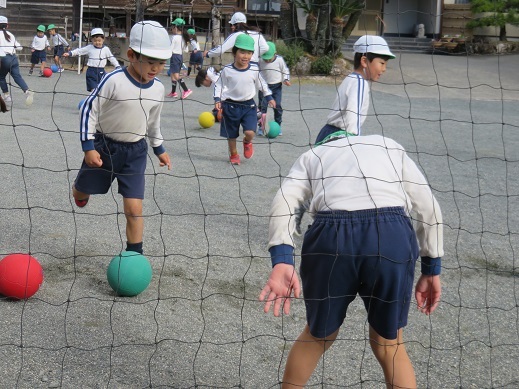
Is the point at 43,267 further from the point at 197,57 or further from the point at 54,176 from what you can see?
the point at 197,57

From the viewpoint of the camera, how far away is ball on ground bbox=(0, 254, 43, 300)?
413cm

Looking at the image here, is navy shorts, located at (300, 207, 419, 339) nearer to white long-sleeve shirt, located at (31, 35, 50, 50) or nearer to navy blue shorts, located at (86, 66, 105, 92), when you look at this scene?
navy blue shorts, located at (86, 66, 105, 92)

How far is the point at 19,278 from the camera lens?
13.5 feet

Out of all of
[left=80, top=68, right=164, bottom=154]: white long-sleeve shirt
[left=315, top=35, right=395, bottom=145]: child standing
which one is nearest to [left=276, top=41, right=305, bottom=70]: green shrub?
[left=315, top=35, right=395, bottom=145]: child standing

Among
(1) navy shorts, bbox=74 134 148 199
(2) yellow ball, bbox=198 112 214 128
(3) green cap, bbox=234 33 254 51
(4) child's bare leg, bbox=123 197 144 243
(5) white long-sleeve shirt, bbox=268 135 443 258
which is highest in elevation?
(3) green cap, bbox=234 33 254 51

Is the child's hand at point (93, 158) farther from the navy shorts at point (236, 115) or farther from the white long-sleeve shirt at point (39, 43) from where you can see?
the white long-sleeve shirt at point (39, 43)

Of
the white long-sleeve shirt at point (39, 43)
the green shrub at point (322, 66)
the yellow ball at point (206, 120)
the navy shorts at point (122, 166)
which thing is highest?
the white long-sleeve shirt at point (39, 43)

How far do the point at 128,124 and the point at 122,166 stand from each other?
0.27 metres

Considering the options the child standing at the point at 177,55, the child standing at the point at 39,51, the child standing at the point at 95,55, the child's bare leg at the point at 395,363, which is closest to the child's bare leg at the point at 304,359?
the child's bare leg at the point at 395,363

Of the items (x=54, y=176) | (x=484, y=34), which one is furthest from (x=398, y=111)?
(x=484, y=34)

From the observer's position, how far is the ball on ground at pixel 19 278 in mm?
4129

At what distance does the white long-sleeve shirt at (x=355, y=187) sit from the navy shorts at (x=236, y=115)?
5.67 m

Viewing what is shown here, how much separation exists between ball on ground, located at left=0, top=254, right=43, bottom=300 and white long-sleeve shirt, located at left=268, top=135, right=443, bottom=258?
190 centimetres

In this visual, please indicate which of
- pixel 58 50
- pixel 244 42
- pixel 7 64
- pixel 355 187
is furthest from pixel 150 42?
pixel 58 50
